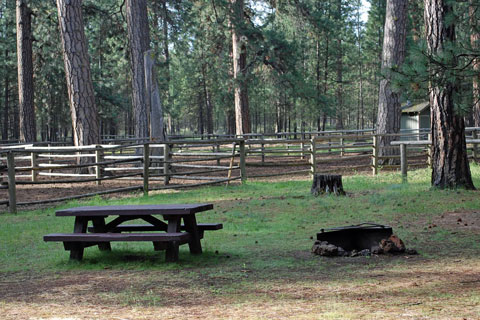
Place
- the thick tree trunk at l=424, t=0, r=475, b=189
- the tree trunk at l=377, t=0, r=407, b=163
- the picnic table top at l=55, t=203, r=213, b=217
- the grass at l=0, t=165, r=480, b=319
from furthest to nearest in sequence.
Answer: the tree trunk at l=377, t=0, r=407, b=163 → the thick tree trunk at l=424, t=0, r=475, b=189 → the picnic table top at l=55, t=203, r=213, b=217 → the grass at l=0, t=165, r=480, b=319

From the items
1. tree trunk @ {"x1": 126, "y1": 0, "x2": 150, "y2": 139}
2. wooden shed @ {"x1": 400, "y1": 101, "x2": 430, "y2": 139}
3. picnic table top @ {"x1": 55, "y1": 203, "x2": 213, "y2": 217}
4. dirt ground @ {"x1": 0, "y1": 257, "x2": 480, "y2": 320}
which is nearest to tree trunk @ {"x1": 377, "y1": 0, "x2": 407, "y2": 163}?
tree trunk @ {"x1": 126, "y1": 0, "x2": 150, "y2": 139}

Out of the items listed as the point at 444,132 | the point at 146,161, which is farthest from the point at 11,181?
the point at 444,132

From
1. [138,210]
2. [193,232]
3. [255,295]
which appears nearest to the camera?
[255,295]

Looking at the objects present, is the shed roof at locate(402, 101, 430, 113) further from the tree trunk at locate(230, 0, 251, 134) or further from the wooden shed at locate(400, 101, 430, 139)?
the tree trunk at locate(230, 0, 251, 134)

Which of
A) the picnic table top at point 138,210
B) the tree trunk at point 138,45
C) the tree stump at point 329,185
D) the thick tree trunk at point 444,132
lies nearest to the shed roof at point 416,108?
the tree trunk at point 138,45

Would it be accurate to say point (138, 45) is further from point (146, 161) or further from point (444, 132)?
point (444, 132)

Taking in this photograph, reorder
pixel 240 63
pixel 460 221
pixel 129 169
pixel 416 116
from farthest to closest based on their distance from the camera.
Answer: pixel 416 116 < pixel 240 63 < pixel 129 169 < pixel 460 221

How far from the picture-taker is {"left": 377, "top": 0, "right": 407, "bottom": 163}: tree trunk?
Answer: 1812 centimetres

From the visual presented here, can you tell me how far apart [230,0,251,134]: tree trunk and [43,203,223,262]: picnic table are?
2051 centimetres

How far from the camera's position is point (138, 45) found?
19.6 metres

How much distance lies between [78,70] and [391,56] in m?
9.20

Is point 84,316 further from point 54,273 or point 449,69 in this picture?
point 449,69

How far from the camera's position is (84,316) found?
14.8 feet

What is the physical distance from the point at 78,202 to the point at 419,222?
21.4 feet
